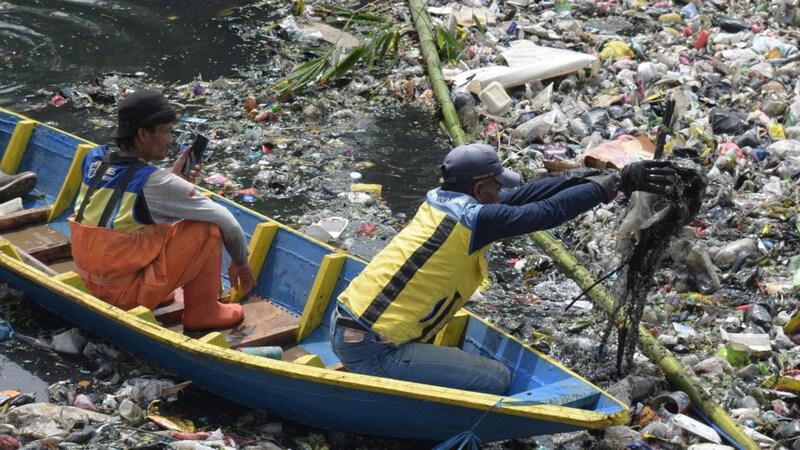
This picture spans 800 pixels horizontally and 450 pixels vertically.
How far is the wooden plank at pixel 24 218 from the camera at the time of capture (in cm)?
584

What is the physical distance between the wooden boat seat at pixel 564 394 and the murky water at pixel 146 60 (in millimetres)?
3205

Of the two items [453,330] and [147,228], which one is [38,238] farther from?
[453,330]

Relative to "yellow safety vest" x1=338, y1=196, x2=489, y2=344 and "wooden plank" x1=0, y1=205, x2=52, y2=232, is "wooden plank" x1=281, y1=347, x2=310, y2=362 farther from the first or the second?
"wooden plank" x1=0, y1=205, x2=52, y2=232

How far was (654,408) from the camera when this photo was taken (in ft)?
15.1

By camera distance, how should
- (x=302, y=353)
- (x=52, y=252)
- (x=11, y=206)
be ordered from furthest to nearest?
1. (x=11, y=206)
2. (x=52, y=252)
3. (x=302, y=353)

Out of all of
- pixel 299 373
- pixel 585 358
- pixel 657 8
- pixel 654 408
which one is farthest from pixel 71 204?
pixel 657 8

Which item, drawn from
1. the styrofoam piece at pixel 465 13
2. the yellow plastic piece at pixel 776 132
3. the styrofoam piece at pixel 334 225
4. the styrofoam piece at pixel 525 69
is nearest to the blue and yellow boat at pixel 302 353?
the styrofoam piece at pixel 334 225

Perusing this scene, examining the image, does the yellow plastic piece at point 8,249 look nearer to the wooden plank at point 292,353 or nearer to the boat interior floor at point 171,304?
the boat interior floor at point 171,304

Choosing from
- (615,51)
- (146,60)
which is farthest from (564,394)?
(146,60)

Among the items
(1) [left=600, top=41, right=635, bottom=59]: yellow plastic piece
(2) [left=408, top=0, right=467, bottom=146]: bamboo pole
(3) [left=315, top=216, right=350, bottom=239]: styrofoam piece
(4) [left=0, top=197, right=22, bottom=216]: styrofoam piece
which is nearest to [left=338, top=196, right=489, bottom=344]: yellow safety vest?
(3) [left=315, top=216, right=350, bottom=239]: styrofoam piece

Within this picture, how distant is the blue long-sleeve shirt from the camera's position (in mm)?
3828

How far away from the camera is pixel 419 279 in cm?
394

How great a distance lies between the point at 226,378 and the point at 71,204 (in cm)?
224

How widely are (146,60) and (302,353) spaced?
599 centimetres
